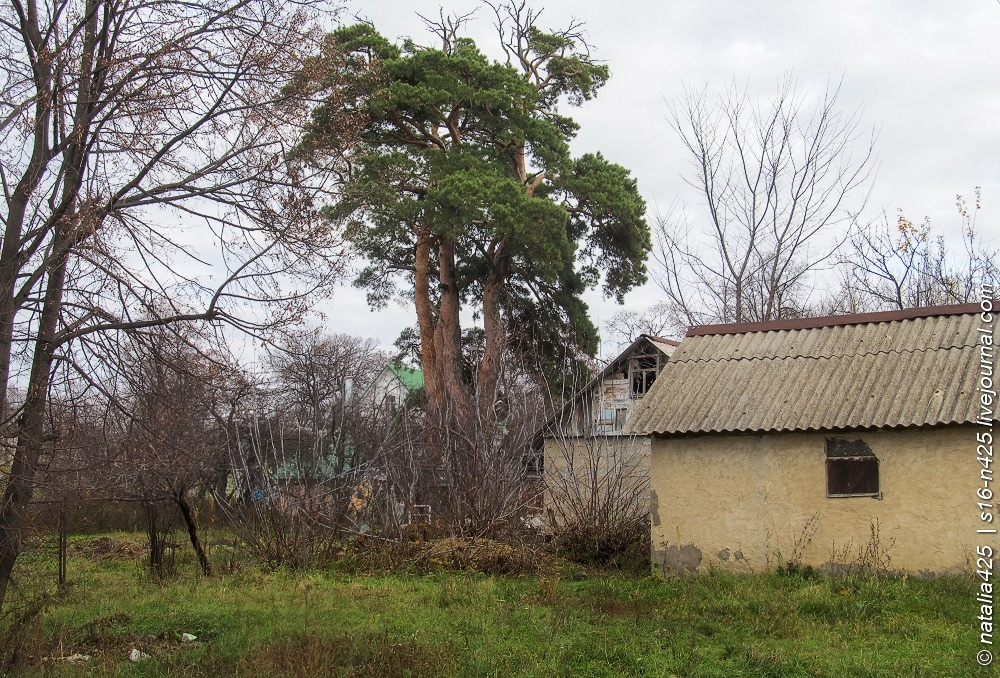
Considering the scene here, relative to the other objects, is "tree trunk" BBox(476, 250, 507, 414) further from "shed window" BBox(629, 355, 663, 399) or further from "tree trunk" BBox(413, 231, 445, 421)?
"shed window" BBox(629, 355, 663, 399)

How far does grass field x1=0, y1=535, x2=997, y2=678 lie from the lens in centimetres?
817

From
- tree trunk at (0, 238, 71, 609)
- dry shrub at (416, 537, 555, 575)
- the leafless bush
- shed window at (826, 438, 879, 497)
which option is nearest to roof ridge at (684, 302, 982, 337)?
the leafless bush

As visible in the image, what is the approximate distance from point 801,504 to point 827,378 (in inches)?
75.5

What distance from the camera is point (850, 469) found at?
12156 mm

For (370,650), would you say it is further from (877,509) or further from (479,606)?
(877,509)

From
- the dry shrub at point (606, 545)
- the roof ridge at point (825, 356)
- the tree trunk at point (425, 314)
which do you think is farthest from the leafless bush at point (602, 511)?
the tree trunk at point (425, 314)

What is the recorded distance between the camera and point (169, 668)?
27.2 feet

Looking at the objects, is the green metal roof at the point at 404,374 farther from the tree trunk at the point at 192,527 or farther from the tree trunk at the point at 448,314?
the tree trunk at the point at 192,527

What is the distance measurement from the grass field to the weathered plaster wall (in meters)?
0.48

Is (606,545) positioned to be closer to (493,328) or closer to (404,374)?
(493,328)

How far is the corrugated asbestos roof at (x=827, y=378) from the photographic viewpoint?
39.2 feet

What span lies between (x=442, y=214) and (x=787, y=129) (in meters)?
10.7

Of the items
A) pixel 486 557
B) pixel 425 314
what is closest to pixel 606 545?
pixel 486 557

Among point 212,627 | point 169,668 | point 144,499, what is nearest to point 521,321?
point 144,499
